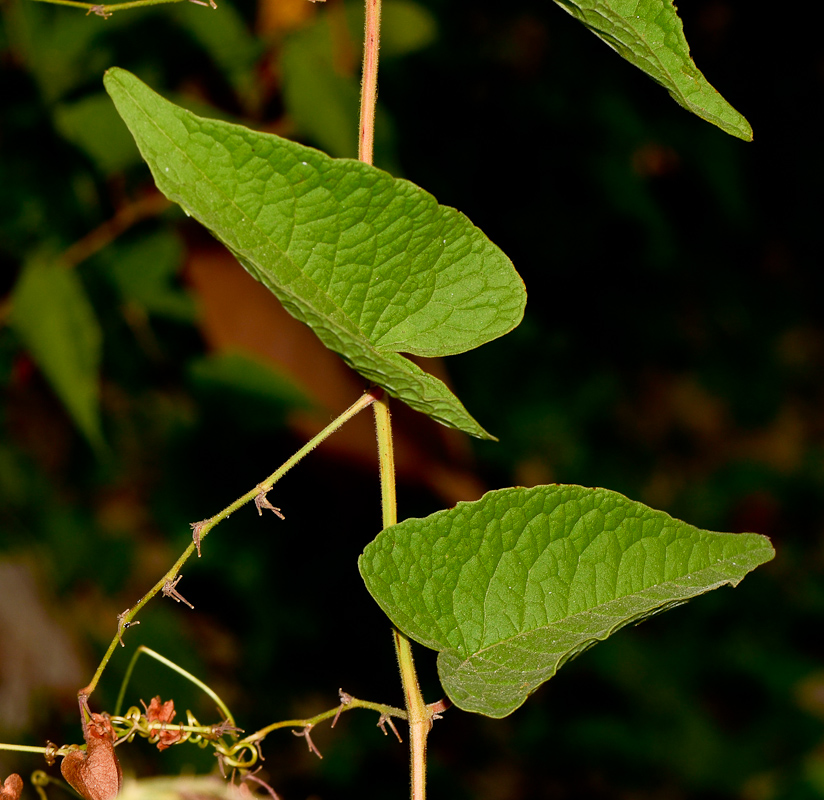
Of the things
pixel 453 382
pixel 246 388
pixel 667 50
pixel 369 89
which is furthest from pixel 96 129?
pixel 453 382

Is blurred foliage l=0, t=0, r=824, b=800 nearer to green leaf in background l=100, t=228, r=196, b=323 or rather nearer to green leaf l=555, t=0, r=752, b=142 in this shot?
green leaf in background l=100, t=228, r=196, b=323

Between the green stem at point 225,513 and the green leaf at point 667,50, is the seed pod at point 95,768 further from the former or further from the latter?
the green leaf at point 667,50

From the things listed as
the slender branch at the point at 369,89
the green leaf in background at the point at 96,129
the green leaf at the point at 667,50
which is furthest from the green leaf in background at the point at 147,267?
the green leaf at the point at 667,50

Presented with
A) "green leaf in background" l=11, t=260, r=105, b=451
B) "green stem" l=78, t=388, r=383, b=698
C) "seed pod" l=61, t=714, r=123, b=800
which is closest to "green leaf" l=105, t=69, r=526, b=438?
"green stem" l=78, t=388, r=383, b=698

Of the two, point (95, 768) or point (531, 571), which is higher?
point (531, 571)

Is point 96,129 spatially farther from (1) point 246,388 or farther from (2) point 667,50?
(2) point 667,50

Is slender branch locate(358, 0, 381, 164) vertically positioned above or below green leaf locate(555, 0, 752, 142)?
below
